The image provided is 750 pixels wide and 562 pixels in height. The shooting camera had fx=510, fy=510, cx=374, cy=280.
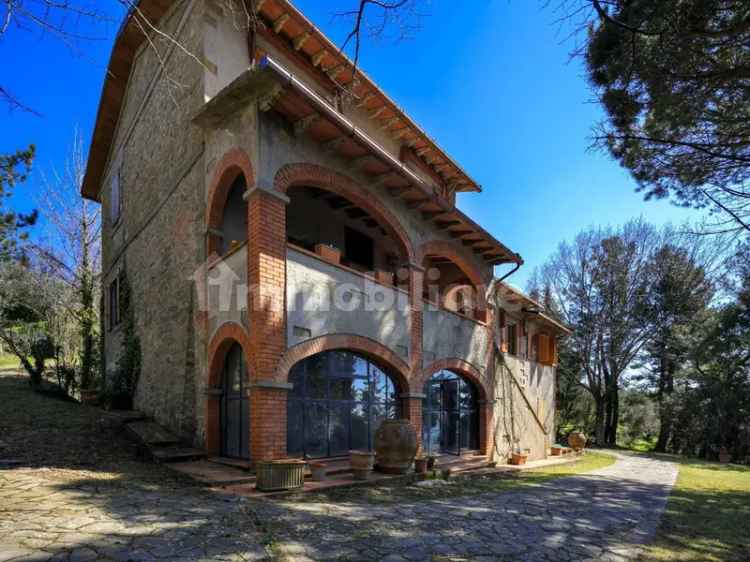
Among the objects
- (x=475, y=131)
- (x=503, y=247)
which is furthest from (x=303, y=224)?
(x=503, y=247)

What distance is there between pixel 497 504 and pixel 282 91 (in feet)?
24.1

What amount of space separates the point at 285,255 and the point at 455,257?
6.24 meters

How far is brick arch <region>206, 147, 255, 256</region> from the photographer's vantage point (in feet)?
28.9

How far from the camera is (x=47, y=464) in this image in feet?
26.2

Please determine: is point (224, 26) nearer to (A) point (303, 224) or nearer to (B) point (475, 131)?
(A) point (303, 224)

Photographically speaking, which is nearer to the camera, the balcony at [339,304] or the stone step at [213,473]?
the stone step at [213,473]

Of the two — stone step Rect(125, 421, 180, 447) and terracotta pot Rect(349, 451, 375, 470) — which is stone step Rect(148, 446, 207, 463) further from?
terracotta pot Rect(349, 451, 375, 470)

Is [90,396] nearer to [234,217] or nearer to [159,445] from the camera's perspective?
[159,445]

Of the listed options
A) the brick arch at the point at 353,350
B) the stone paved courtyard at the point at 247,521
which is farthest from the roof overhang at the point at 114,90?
the stone paved courtyard at the point at 247,521

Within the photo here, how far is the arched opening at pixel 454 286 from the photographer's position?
14.8 meters

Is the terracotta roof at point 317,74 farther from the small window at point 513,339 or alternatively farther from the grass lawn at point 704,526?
the grass lawn at point 704,526

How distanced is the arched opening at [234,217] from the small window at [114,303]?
708 centimetres

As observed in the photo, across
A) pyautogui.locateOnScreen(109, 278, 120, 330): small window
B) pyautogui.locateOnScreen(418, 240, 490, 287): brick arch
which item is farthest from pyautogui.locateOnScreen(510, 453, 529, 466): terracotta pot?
pyautogui.locateOnScreen(109, 278, 120, 330): small window

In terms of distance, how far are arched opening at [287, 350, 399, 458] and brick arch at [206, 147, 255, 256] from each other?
3033 mm
